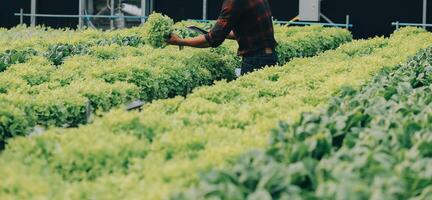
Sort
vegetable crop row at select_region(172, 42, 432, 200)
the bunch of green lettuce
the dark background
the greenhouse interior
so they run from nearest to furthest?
vegetable crop row at select_region(172, 42, 432, 200), the greenhouse interior, the bunch of green lettuce, the dark background

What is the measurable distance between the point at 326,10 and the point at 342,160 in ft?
68.1

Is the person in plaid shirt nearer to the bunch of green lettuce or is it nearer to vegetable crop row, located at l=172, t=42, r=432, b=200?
the bunch of green lettuce

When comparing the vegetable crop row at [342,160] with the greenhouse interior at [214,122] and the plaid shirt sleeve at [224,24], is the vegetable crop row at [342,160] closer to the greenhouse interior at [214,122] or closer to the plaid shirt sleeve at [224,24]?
the greenhouse interior at [214,122]

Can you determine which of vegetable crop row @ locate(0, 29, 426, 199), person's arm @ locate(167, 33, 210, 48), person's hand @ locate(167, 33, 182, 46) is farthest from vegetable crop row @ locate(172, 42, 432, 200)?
person's hand @ locate(167, 33, 182, 46)

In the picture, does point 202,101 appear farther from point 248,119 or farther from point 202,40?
point 202,40

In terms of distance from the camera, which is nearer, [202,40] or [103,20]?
[202,40]

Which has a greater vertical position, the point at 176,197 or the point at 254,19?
the point at 254,19

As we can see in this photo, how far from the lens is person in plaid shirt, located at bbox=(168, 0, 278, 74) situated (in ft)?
29.1

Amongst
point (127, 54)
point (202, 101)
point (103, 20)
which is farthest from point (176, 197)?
point (103, 20)

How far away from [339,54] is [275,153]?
22.8 ft

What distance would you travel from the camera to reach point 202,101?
574cm

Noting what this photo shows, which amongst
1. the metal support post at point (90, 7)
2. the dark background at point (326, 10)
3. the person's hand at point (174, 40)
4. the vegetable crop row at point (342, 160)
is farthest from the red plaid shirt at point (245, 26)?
the metal support post at point (90, 7)

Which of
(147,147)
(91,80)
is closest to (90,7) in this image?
(91,80)

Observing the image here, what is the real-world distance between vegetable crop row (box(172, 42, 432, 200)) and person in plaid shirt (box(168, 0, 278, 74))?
3.69 meters
